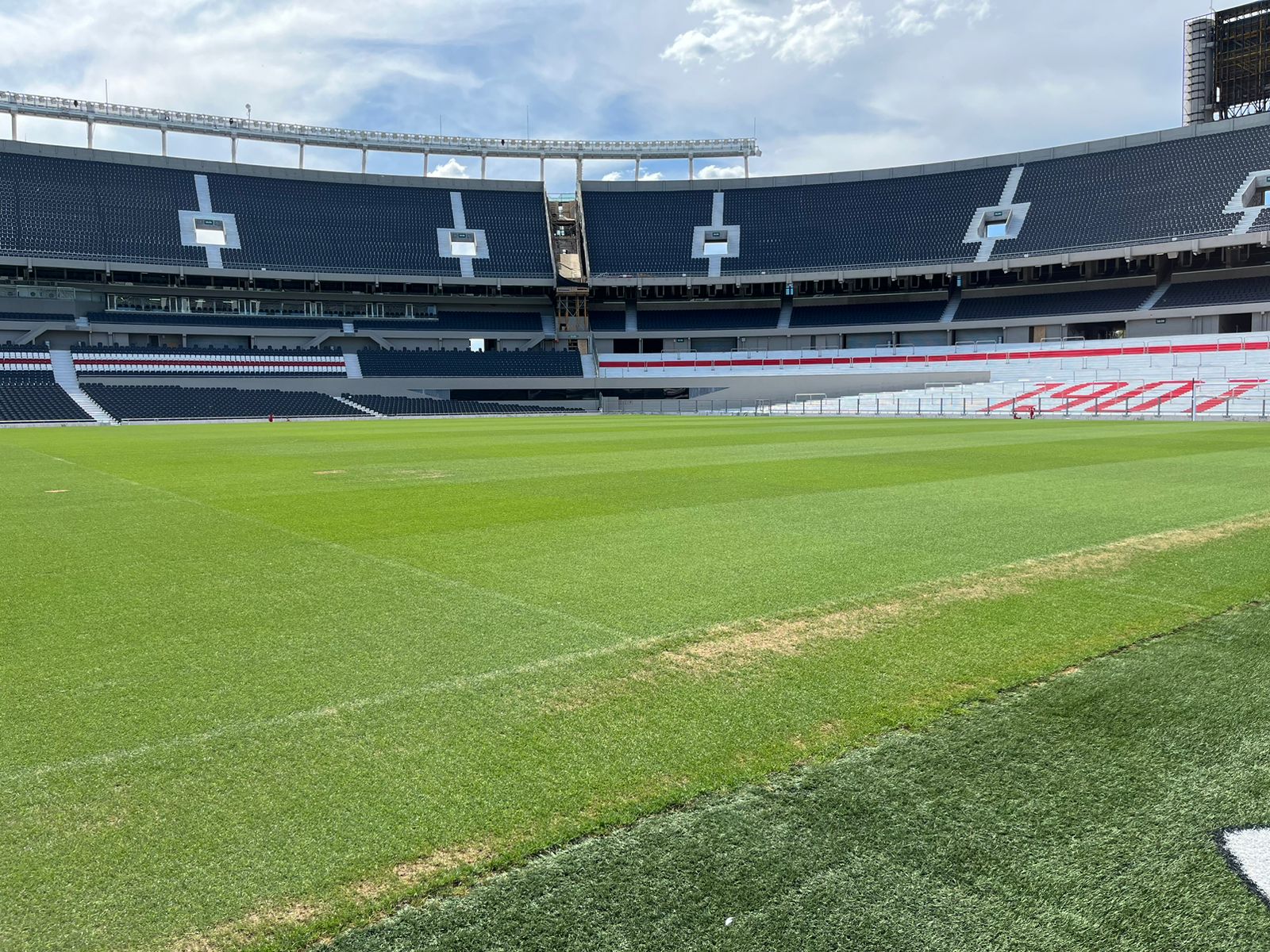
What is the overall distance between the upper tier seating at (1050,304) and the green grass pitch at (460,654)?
50.6 m

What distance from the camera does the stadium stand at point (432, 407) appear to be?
5144 cm

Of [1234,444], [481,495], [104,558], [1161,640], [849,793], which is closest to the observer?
[849,793]

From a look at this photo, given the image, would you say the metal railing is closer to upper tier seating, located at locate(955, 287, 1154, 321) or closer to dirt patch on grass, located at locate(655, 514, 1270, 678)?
upper tier seating, located at locate(955, 287, 1154, 321)

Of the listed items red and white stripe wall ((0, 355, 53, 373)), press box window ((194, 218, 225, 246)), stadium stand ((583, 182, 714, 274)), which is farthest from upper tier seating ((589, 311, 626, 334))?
red and white stripe wall ((0, 355, 53, 373))

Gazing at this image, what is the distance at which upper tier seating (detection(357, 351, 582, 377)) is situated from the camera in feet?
191

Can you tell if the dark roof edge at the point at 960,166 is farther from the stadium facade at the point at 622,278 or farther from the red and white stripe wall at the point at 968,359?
the red and white stripe wall at the point at 968,359

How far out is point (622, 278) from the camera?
215 feet

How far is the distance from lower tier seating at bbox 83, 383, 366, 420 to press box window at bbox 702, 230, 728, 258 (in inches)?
1250

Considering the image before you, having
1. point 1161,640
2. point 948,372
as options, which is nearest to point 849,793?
point 1161,640

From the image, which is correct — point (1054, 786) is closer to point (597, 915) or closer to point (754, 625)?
point (597, 915)

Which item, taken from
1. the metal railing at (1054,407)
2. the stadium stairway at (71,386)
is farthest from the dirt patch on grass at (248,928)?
the stadium stairway at (71,386)

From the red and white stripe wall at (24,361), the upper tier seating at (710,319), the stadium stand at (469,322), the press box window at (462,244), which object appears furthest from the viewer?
the upper tier seating at (710,319)

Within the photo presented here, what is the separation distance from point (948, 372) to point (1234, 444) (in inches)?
1370

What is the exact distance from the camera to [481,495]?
1134 cm
